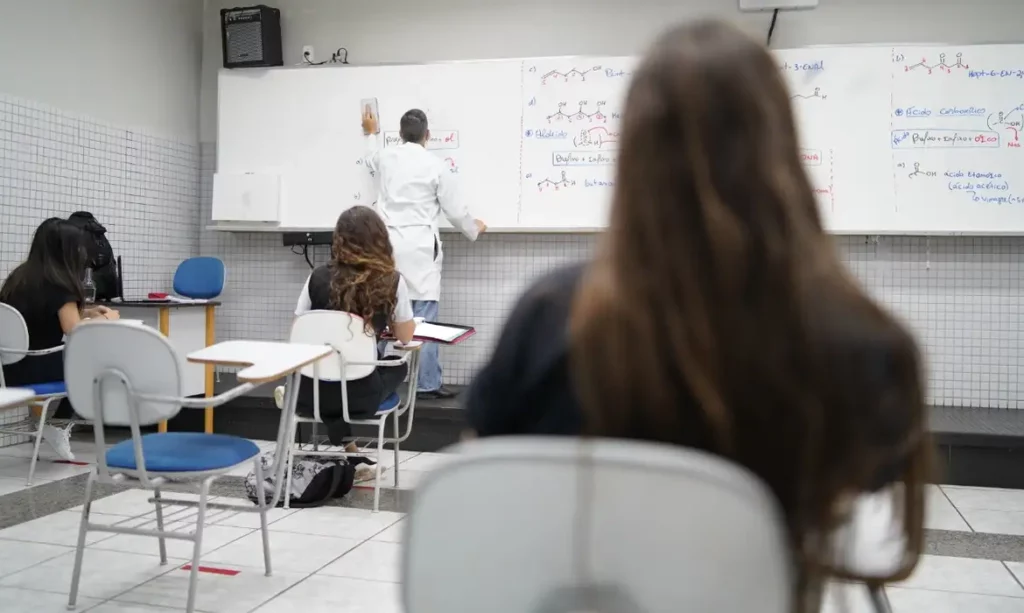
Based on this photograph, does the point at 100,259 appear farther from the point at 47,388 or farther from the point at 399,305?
the point at 399,305

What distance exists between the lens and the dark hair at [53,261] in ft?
12.2

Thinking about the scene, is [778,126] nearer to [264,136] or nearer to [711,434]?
[711,434]

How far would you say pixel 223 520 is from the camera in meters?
3.32

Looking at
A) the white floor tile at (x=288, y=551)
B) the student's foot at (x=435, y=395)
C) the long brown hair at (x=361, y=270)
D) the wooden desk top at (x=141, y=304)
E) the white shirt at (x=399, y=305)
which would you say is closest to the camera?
the white floor tile at (x=288, y=551)

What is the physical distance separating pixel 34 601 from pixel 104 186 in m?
3.36

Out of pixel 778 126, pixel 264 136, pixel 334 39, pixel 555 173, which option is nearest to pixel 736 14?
pixel 555 173

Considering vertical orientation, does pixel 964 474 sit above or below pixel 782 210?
below

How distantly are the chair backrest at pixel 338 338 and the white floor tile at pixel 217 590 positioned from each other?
86 centimetres

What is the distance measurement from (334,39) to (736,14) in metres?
2.61

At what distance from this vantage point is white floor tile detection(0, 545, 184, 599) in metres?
2.52

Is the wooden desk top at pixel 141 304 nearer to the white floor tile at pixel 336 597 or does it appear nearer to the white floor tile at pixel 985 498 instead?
the white floor tile at pixel 336 597

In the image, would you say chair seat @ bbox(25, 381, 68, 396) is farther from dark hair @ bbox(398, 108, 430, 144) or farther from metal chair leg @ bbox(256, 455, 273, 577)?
dark hair @ bbox(398, 108, 430, 144)

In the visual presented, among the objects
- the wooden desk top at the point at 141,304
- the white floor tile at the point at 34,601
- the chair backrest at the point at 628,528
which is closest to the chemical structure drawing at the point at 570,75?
the wooden desk top at the point at 141,304

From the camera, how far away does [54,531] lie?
10.1 feet
